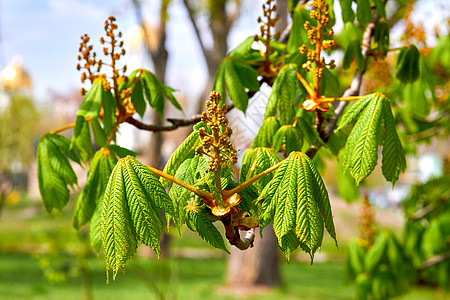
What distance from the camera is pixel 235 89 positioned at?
1.41 m

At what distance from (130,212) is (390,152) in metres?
0.57

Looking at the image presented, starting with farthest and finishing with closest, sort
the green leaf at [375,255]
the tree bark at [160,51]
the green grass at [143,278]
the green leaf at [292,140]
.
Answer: the tree bark at [160,51]
the green grass at [143,278]
the green leaf at [375,255]
the green leaf at [292,140]

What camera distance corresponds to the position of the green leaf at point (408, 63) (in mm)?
1702

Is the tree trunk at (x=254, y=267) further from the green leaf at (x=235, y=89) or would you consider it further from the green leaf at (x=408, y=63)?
the green leaf at (x=235, y=89)

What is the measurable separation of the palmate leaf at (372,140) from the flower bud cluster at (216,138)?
0.96 ft

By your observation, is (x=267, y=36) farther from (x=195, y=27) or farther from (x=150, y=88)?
(x=195, y=27)

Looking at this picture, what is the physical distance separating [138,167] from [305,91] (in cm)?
57

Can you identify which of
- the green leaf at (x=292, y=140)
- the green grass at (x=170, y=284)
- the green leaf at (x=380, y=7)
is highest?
the green leaf at (x=380, y=7)

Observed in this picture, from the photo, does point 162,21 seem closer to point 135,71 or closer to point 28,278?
point 28,278

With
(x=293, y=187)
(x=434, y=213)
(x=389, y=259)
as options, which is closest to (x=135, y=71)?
(x=293, y=187)

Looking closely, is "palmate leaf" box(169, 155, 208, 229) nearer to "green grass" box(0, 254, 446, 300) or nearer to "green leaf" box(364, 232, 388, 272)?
"green leaf" box(364, 232, 388, 272)

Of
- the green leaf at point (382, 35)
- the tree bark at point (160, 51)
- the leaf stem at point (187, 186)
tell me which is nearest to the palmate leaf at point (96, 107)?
the leaf stem at point (187, 186)

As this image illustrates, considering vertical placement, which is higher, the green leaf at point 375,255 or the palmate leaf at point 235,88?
the palmate leaf at point 235,88

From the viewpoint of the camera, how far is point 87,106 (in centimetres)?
135
